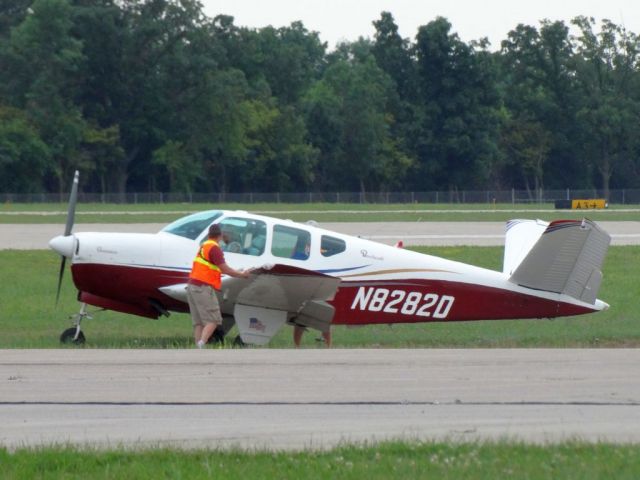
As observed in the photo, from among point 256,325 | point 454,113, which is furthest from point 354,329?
point 454,113

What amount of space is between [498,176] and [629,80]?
13.6 metres

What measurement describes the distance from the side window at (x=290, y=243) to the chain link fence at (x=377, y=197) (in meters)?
68.5

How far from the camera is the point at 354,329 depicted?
19.5m

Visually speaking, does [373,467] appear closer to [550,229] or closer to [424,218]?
[550,229]

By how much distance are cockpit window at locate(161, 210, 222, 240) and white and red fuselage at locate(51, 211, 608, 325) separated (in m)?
0.02

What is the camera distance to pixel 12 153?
81438 millimetres

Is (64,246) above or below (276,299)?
above

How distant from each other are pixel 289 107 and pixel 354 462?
8874 centimetres

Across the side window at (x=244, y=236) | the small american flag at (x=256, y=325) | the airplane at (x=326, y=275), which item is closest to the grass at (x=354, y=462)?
the airplane at (x=326, y=275)

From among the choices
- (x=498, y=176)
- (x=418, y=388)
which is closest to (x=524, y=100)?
(x=498, y=176)

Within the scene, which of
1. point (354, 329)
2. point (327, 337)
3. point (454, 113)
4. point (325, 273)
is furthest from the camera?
point (454, 113)

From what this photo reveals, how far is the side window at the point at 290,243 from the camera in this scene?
1622 centimetres

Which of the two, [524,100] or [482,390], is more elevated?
[524,100]

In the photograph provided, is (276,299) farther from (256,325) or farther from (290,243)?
(290,243)
